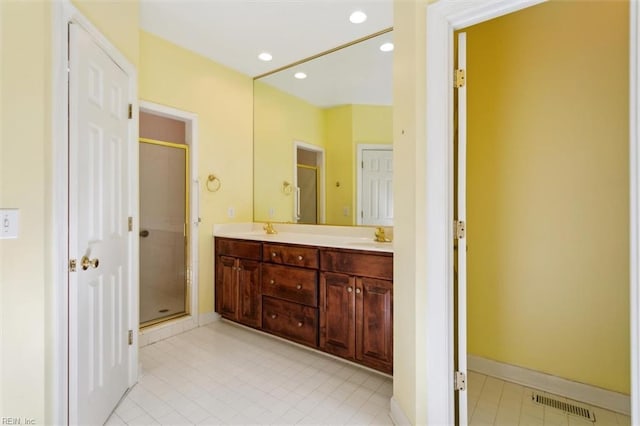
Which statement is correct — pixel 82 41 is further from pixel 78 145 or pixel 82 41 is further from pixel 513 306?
pixel 513 306

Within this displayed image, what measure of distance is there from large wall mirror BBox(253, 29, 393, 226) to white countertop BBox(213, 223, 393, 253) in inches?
2.7

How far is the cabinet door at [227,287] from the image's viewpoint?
2973mm

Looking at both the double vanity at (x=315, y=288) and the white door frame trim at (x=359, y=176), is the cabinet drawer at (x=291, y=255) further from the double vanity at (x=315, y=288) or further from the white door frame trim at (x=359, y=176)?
the white door frame trim at (x=359, y=176)

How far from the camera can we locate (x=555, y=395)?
1.94 m

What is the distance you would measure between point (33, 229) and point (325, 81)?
2.54 m

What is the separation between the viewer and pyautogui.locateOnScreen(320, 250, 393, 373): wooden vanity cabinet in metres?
2.03

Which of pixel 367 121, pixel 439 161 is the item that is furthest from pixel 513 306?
pixel 367 121

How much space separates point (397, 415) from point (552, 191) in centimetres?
165

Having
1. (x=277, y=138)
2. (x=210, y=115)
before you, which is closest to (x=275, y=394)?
(x=277, y=138)

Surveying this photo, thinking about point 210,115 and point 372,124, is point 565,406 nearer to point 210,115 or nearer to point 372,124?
point 372,124

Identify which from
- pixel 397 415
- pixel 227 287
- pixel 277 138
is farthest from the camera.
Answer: pixel 277 138

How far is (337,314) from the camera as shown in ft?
7.43

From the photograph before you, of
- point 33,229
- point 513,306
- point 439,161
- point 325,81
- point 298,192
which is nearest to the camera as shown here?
point 33,229
